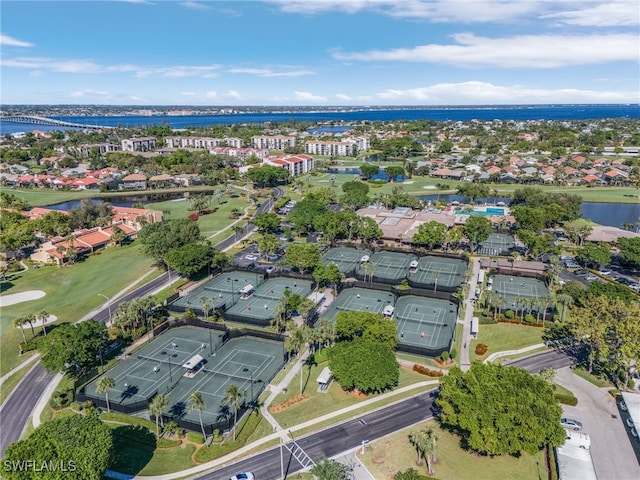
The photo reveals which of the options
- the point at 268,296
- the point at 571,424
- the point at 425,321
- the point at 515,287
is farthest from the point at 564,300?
the point at 268,296

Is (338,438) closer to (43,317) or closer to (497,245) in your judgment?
(43,317)

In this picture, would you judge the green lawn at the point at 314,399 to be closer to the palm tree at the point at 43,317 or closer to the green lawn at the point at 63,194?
the palm tree at the point at 43,317

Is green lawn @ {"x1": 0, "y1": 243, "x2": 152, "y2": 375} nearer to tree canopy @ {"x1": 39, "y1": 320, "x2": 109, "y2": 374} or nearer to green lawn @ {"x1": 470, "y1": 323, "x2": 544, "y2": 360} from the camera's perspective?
tree canopy @ {"x1": 39, "y1": 320, "x2": 109, "y2": 374}

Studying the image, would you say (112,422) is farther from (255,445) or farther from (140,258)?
(140,258)

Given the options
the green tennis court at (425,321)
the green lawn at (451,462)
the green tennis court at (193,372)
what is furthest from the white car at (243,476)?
the green tennis court at (425,321)

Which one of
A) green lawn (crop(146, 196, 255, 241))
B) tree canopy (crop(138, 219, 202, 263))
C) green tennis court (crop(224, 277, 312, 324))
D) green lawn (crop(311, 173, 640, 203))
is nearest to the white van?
green tennis court (crop(224, 277, 312, 324))

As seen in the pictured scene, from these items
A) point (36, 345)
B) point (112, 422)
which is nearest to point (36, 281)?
point (36, 345)
